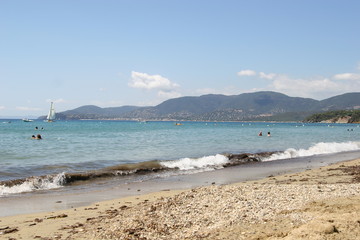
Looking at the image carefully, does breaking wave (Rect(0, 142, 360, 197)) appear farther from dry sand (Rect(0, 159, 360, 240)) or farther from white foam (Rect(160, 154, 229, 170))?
dry sand (Rect(0, 159, 360, 240))

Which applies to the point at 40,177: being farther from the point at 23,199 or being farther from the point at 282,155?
the point at 282,155

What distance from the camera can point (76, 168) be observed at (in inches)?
860

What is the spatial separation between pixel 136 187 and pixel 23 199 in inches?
178

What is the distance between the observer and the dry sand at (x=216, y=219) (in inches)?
278

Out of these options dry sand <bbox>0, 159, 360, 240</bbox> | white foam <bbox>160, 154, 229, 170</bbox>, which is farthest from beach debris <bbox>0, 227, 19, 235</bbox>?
white foam <bbox>160, 154, 229, 170</bbox>

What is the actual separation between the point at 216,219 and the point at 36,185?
35.8 ft

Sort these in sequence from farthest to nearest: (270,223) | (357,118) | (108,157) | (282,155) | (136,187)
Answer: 1. (357,118)
2. (282,155)
3. (108,157)
4. (136,187)
5. (270,223)

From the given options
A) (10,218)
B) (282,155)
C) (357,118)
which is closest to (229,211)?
(10,218)

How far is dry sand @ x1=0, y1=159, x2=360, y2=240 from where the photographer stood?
23.2ft

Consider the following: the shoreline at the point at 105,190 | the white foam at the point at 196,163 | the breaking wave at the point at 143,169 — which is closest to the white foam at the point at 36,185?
the breaking wave at the point at 143,169

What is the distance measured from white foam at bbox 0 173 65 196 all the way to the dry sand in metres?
5.48

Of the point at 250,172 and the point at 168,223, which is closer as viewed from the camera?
the point at 168,223

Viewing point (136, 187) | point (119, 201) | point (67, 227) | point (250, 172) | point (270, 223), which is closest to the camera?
point (270, 223)

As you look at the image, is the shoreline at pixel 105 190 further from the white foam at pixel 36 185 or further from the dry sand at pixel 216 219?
the dry sand at pixel 216 219
